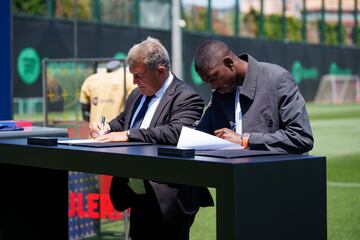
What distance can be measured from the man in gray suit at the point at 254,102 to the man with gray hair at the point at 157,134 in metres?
0.29

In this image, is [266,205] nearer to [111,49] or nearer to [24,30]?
[24,30]

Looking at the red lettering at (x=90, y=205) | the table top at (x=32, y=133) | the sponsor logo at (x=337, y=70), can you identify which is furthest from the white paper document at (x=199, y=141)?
the sponsor logo at (x=337, y=70)

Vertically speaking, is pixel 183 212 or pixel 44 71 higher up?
pixel 44 71

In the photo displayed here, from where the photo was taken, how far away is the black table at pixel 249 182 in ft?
9.21

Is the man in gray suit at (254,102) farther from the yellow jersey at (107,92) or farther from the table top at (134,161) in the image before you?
the yellow jersey at (107,92)

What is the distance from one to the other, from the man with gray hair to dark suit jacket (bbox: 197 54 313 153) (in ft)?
1.15

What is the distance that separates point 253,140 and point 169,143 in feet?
1.72

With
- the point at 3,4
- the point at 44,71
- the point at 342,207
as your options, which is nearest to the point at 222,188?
the point at 3,4

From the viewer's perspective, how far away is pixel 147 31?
85.3 ft

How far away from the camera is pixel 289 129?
3.51m

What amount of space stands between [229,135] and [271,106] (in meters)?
0.29

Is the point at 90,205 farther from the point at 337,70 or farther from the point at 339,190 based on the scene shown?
the point at 337,70

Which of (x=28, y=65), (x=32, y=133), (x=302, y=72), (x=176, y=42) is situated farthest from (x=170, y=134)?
(x=302, y=72)

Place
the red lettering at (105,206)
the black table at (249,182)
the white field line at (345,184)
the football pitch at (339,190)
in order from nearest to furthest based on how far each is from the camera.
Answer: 1. the black table at (249,182)
2. the red lettering at (105,206)
3. the football pitch at (339,190)
4. the white field line at (345,184)
